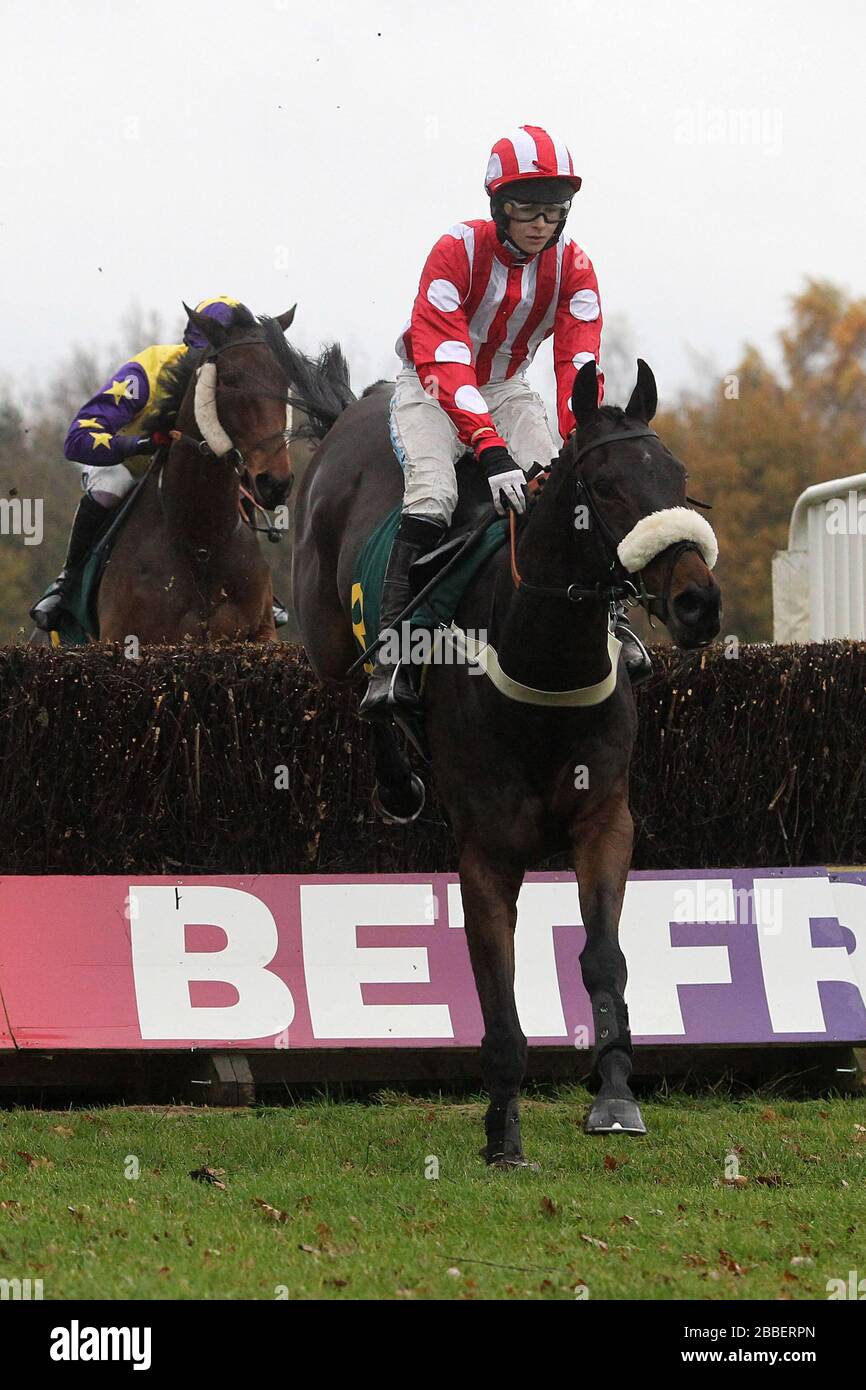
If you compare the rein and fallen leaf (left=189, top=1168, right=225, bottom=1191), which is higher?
the rein

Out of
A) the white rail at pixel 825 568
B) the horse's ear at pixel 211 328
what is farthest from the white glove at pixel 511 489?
the white rail at pixel 825 568

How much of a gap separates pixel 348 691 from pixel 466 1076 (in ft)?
5.04

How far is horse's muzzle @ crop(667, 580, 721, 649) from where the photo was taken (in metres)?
4.76

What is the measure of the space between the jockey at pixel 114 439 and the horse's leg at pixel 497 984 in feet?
16.5

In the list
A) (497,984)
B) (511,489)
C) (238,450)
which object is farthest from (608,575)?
(238,450)

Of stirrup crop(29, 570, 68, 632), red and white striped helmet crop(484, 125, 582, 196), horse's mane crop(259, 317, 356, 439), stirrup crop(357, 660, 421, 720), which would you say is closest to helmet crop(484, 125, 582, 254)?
red and white striped helmet crop(484, 125, 582, 196)

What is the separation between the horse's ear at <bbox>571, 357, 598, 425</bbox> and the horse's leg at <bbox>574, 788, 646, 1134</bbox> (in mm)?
1139

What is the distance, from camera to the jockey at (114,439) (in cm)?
1004

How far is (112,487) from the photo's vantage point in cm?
1072

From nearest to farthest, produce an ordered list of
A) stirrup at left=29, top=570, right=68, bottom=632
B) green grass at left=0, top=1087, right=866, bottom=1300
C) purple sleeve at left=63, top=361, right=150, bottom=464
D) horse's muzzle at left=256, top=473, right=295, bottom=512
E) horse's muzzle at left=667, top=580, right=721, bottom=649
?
green grass at left=0, top=1087, right=866, bottom=1300
horse's muzzle at left=667, top=580, right=721, bottom=649
horse's muzzle at left=256, top=473, right=295, bottom=512
purple sleeve at left=63, top=361, right=150, bottom=464
stirrup at left=29, top=570, right=68, bottom=632

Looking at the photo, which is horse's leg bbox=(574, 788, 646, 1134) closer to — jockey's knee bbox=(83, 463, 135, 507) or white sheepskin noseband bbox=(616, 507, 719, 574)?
white sheepskin noseband bbox=(616, 507, 719, 574)

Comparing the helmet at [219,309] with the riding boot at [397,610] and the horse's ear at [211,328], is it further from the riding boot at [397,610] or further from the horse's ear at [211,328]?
the riding boot at [397,610]
